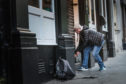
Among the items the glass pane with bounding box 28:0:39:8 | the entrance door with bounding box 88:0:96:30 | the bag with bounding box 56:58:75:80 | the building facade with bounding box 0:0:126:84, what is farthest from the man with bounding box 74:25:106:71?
the entrance door with bounding box 88:0:96:30

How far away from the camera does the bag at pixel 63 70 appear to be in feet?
24.2

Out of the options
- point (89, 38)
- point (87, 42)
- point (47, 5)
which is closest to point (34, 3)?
point (47, 5)

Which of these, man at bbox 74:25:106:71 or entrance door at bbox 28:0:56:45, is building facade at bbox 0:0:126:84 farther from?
man at bbox 74:25:106:71

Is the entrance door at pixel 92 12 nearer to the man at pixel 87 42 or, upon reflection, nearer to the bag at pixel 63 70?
the man at pixel 87 42

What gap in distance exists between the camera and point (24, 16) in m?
5.91

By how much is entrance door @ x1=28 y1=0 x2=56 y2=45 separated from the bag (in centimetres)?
63

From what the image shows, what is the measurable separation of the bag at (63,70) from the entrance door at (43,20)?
626mm

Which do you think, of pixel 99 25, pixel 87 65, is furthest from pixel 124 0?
pixel 87 65

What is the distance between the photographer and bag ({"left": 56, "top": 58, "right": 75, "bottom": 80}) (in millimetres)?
7389

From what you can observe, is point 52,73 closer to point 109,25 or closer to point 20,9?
point 20,9

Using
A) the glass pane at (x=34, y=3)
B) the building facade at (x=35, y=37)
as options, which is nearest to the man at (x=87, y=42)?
the building facade at (x=35, y=37)

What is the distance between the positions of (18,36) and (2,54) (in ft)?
1.52

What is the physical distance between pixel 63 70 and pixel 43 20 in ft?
4.57

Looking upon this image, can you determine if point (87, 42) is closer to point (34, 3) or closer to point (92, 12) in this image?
point (34, 3)
